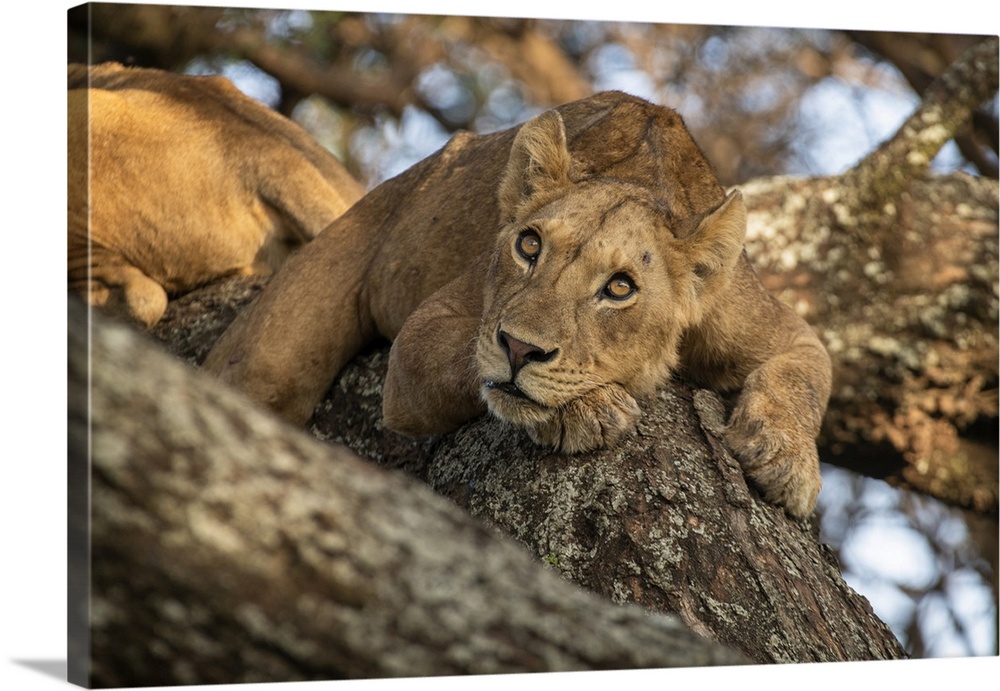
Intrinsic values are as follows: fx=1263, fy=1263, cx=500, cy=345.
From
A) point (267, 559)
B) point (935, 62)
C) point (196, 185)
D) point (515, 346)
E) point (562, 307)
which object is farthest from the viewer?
point (935, 62)

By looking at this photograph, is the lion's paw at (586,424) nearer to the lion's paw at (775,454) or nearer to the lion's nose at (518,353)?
the lion's nose at (518,353)

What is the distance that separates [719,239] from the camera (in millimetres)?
4617

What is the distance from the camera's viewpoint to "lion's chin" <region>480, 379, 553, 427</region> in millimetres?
4059

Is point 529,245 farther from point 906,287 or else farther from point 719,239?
point 906,287

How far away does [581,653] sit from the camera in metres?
2.47

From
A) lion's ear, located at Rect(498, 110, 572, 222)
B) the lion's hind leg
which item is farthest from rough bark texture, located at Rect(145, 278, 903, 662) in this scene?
the lion's hind leg

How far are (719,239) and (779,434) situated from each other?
2.43ft

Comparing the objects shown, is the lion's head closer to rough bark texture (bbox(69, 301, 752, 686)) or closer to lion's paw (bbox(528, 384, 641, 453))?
lion's paw (bbox(528, 384, 641, 453))

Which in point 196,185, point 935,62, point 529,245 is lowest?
point 196,185

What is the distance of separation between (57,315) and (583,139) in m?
2.14

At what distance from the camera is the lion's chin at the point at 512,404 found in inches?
160

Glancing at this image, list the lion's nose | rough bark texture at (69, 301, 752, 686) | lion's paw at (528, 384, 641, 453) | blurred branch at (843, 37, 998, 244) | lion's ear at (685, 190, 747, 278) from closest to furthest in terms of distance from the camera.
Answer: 1. rough bark texture at (69, 301, 752, 686)
2. the lion's nose
3. lion's paw at (528, 384, 641, 453)
4. lion's ear at (685, 190, 747, 278)
5. blurred branch at (843, 37, 998, 244)

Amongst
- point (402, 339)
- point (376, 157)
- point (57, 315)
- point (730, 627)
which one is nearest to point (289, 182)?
point (376, 157)

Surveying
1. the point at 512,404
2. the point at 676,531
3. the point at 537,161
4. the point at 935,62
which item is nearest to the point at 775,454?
the point at 676,531
